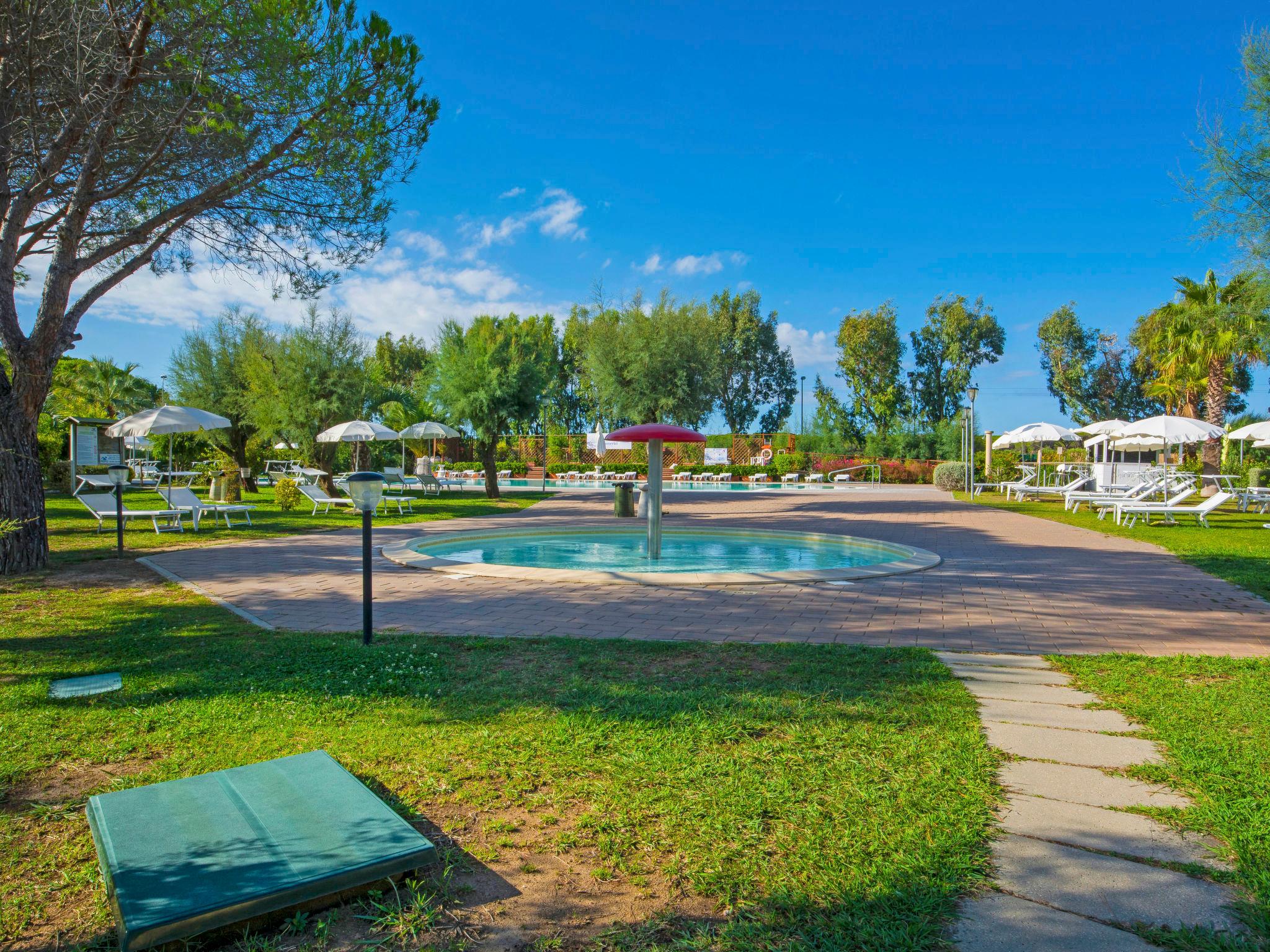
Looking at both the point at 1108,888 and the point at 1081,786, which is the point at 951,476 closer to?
the point at 1081,786

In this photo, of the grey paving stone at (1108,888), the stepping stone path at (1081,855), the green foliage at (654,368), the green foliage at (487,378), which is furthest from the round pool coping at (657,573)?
the green foliage at (654,368)

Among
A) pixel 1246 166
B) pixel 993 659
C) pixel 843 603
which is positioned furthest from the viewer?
pixel 1246 166

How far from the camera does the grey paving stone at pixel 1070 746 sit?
303 centimetres

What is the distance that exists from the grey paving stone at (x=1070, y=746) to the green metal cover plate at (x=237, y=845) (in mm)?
2449

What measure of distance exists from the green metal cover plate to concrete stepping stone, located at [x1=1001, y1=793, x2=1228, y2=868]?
6.40ft

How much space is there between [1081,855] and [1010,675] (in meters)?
2.16

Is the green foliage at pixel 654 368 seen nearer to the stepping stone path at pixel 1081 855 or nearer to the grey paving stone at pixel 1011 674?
the grey paving stone at pixel 1011 674

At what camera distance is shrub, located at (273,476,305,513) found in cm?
1667

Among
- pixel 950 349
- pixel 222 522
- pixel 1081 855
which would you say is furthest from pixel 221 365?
pixel 950 349

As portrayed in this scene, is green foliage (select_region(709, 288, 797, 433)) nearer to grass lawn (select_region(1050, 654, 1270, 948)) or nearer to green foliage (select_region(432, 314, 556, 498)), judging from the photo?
green foliage (select_region(432, 314, 556, 498))

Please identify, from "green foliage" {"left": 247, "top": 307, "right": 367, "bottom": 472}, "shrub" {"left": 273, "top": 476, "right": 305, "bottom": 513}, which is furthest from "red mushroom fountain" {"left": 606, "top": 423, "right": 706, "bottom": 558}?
"green foliage" {"left": 247, "top": 307, "right": 367, "bottom": 472}

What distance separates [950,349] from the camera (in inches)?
1674

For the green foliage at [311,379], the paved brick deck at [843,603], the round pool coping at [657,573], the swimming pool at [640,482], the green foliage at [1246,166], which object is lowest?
the paved brick deck at [843,603]

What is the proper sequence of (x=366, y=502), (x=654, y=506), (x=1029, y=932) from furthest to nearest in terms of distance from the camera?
(x=654, y=506) → (x=366, y=502) → (x=1029, y=932)
